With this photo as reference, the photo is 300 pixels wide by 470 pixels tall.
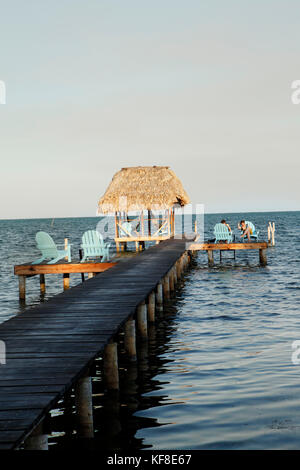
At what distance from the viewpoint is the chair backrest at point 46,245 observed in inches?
574

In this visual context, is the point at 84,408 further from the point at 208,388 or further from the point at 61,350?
the point at 208,388

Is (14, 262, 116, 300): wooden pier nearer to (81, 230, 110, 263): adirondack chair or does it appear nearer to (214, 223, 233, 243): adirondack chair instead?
(81, 230, 110, 263): adirondack chair

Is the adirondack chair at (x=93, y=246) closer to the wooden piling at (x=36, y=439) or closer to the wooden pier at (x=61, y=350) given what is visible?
the wooden pier at (x=61, y=350)

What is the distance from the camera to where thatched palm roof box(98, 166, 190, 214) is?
88.1 ft

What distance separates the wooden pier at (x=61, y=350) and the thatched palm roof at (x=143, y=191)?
16571mm

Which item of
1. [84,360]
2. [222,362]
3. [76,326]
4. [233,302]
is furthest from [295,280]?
[84,360]

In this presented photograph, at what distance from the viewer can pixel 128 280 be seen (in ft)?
34.4

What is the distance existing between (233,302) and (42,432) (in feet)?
32.4

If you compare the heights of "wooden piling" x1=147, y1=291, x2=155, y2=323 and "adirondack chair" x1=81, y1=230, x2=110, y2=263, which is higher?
"adirondack chair" x1=81, y1=230, x2=110, y2=263

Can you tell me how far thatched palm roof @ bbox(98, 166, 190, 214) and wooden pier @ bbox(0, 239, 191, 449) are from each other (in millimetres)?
16571

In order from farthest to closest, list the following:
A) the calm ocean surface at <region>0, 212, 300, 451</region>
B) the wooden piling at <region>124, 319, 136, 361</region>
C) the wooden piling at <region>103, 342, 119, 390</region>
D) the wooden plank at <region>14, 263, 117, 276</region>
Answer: the wooden plank at <region>14, 263, 117, 276</region>, the wooden piling at <region>124, 319, 136, 361</region>, the wooden piling at <region>103, 342, 119, 390</region>, the calm ocean surface at <region>0, 212, 300, 451</region>

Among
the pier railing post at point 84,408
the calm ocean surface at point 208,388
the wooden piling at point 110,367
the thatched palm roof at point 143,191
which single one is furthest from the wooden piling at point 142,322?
the thatched palm roof at point 143,191

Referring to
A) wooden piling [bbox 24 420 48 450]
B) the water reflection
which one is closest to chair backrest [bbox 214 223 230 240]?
the water reflection
